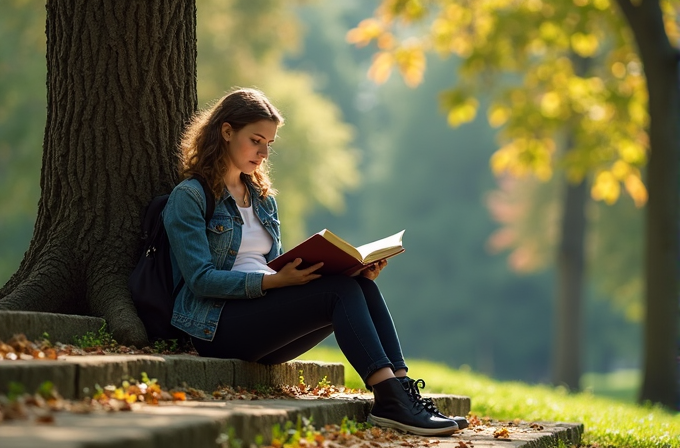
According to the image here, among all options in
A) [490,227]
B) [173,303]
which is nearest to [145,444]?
[173,303]

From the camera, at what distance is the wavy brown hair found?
4938mm

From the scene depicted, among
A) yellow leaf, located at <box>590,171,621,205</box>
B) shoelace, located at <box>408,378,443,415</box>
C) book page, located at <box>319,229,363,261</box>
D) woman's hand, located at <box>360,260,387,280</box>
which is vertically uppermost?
yellow leaf, located at <box>590,171,621,205</box>

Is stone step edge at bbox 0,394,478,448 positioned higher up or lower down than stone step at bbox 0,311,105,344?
lower down

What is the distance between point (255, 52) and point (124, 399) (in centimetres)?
1840

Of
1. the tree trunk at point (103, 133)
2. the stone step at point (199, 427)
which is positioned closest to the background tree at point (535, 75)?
the tree trunk at point (103, 133)

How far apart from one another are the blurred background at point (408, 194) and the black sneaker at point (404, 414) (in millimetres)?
12661

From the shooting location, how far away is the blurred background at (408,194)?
772 inches

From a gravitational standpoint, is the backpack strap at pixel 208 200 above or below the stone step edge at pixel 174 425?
above

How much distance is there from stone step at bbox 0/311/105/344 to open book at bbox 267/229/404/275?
94cm

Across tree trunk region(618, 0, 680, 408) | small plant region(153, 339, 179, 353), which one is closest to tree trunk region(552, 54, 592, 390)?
tree trunk region(618, 0, 680, 408)

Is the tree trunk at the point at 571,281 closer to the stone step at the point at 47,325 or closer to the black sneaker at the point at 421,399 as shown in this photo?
the black sneaker at the point at 421,399

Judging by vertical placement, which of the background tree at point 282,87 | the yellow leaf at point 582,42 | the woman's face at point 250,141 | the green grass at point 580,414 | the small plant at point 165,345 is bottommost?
the green grass at point 580,414

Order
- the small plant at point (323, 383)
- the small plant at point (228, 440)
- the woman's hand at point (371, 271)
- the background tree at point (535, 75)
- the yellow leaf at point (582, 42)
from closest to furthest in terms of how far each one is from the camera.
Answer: the small plant at point (228, 440) < the woman's hand at point (371, 271) < the small plant at point (323, 383) < the yellow leaf at point (582, 42) < the background tree at point (535, 75)

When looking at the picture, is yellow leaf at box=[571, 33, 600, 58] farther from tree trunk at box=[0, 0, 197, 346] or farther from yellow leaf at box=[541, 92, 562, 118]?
tree trunk at box=[0, 0, 197, 346]
